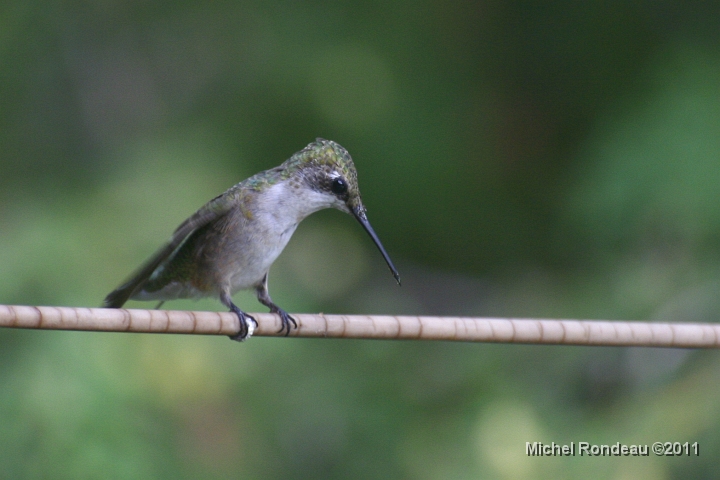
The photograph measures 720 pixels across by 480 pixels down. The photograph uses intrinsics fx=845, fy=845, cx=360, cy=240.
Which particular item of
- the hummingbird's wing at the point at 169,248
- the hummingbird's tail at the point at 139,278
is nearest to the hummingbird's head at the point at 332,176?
the hummingbird's wing at the point at 169,248

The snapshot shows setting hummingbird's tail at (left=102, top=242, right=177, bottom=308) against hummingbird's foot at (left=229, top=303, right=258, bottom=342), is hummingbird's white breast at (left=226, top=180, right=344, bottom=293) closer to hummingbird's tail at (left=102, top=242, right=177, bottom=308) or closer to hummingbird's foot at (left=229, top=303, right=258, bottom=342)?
hummingbird's tail at (left=102, top=242, right=177, bottom=308)

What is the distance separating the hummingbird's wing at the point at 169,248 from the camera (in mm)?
3016

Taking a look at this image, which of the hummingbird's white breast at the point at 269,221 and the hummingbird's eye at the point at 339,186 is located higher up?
the hummingbird's eye at the point at 339,186

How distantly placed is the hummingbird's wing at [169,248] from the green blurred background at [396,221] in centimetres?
87

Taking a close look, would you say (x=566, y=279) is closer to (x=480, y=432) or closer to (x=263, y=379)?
(x=480, y=432)

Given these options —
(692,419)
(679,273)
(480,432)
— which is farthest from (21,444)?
(679,273)

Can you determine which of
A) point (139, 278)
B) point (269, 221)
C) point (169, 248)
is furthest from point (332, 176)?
point (139, 278)

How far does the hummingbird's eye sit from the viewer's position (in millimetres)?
3365

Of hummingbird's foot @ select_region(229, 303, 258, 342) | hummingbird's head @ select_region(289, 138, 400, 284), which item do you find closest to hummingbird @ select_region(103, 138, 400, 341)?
hummingbird's head @ select_region(289, 138, 400, 284)

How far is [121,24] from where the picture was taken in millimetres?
6305

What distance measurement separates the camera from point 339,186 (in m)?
3.37

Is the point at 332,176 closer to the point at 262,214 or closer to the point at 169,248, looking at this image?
the point at 262,214

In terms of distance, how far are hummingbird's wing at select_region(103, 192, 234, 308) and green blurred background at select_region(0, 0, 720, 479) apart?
868mm

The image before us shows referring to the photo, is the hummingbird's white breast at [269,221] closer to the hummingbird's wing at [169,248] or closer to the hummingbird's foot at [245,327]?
the hummingbird's wing at [169,248]
